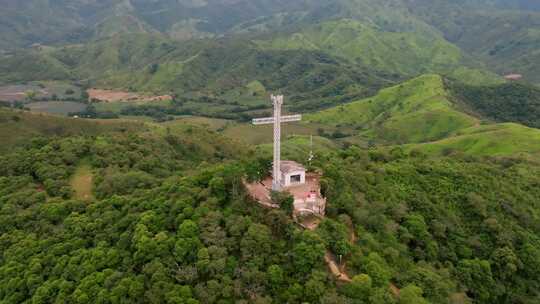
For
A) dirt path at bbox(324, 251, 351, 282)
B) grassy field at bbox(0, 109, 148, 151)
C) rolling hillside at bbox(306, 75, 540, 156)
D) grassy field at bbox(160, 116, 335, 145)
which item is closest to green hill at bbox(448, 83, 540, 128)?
rolling hillside at bbox(306, 75, 540, 156)

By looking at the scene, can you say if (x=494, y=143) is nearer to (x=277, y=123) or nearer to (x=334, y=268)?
(x=277, y=123)

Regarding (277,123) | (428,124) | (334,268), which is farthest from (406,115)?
(334,268)

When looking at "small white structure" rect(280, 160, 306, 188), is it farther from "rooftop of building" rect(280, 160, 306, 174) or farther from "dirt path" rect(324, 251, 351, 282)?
"dirt path" rect(324, 251, 351, 282)

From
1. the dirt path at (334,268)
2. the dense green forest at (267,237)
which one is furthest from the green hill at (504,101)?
the dirt path at (334,268)

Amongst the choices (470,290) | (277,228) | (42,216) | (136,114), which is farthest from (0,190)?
(136,114)

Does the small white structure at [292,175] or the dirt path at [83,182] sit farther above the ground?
the small white structure at [292,175]

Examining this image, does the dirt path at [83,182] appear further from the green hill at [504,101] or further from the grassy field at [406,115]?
the green hill at [504,101]
